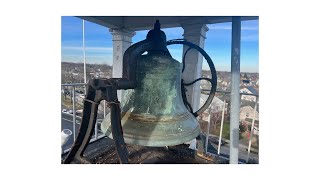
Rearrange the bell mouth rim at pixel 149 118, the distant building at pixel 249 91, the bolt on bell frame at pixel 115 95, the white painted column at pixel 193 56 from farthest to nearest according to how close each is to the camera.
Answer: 1. the white painted column at pixel 193 56
2. the distant building at pixel 249 91
3. the bell mouth rim at pixel 149 118
4. the bolt on bell frame at pixel 115 95

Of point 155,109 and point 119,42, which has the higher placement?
point 119,42

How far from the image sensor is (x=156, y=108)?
99cm

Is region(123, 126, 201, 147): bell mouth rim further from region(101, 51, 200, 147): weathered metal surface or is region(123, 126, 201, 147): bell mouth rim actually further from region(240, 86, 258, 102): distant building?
region(240, 86, 258, 102): distant building

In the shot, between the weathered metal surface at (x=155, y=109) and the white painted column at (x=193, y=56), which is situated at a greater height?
the white painted column at (x=193, y=56)

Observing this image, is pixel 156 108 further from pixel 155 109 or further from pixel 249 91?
pixel 249 91

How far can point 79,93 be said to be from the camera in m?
1.55

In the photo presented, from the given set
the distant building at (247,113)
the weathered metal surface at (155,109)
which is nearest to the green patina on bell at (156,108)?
the weathered metal surface at (155,109)

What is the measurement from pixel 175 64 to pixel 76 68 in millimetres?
645

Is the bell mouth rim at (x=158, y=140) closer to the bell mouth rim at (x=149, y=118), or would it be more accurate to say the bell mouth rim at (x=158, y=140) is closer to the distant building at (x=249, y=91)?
the bell mouth rim at (x=149, y=118)

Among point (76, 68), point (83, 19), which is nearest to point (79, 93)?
point (76, 68)

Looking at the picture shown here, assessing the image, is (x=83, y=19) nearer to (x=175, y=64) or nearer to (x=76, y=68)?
(x=76, y=68)

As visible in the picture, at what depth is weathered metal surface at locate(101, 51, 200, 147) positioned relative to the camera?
0.92 m

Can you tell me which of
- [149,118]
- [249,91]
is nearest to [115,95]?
[149,118]

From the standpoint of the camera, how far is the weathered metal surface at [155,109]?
92cm
